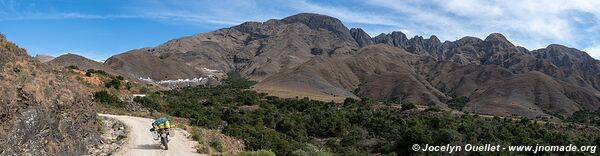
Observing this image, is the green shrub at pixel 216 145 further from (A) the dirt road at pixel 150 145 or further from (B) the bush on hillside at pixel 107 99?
(B) the bush on hillside at pixel 107 99

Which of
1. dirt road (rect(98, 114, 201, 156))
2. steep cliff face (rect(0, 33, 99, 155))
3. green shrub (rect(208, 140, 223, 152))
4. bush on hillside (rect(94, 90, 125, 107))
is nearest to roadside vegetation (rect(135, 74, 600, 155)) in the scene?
bush on hillside (rect(94, 90, 125, 107))

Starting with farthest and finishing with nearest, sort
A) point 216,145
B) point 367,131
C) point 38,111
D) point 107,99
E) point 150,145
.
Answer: point 367,131, point 107,99, point 216,145, point 150,145, point 38,111

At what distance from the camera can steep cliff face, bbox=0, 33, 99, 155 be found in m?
13.0

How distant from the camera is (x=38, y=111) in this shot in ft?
46.9

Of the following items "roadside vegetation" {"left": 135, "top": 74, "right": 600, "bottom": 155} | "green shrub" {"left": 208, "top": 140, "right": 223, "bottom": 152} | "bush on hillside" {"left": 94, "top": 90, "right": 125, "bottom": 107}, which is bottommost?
"roadside vegetation" {"left": 135, "top": 74, "right": 600, "bottom": 155}

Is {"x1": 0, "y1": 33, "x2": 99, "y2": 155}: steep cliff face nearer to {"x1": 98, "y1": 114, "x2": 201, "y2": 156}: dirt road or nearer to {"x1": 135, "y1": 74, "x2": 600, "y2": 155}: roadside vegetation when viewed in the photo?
{"x1": 98, "y1": 114, "x2": 201, "y2": 156}: dirt road

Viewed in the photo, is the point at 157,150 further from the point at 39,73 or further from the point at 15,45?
Result: the point at 15,45

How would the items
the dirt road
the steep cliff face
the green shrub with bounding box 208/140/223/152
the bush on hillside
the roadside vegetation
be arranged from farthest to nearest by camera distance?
the roadside vegetation, the bush on hillside, the green shrub with bounding box 208/140/223/152, the dirt road, the steep cliff face

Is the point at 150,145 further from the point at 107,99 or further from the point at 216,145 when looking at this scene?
the point at 107,99

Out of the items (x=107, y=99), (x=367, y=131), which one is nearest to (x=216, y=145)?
(x=107, y=99)

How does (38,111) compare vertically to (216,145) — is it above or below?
above

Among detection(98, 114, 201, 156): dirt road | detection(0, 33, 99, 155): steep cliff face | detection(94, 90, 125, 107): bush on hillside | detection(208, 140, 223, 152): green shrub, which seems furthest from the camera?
detection(94, 90, 125, 107): bush on hillside

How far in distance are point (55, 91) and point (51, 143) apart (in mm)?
2951

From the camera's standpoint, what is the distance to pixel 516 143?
44875mm
